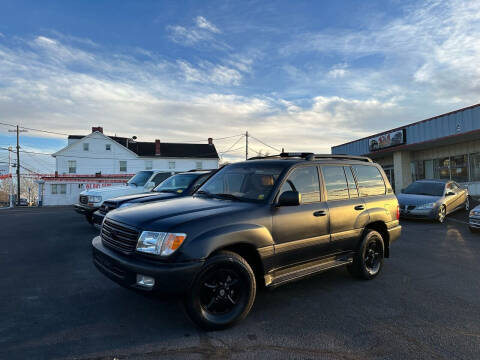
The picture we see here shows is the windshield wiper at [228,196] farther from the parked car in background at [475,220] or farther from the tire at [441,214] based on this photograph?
the tire at [441,214]

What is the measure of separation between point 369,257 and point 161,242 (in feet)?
11.3

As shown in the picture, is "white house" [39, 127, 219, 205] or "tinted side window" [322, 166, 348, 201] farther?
"white house" [39, 127, 219, 205]

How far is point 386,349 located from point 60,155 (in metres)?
48.6

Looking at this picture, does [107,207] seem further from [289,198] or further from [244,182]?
[289,198]

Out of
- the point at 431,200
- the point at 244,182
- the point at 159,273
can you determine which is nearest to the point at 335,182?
the point at 244,182

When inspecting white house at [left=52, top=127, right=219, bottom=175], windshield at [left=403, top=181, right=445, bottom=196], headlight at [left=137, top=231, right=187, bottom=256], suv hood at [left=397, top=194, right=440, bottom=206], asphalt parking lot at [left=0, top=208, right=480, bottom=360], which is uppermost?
white house at [left=52, top=127, right=219, bottom=175]

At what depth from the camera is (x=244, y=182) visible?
4.25 metres

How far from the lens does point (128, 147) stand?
160 feet

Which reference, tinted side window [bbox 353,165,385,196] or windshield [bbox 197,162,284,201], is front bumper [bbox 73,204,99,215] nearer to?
windshield [bbox 197,162,284,201]

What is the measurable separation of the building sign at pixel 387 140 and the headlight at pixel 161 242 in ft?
73.0

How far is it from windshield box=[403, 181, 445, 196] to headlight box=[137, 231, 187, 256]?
11.4 meters

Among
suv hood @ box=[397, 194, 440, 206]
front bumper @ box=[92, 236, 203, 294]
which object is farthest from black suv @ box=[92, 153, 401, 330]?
suv hood @ box=[397, 194, 440, 206]

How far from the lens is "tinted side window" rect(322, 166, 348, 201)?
441 centimetres

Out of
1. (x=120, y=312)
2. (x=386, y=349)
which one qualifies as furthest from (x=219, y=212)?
(x=386, y=349)
